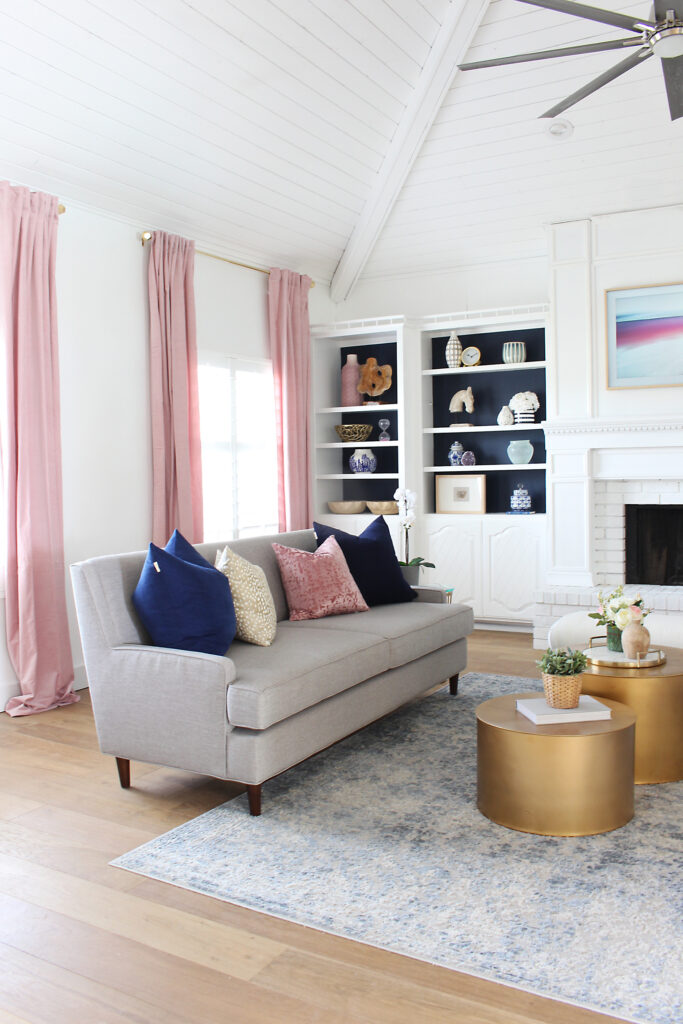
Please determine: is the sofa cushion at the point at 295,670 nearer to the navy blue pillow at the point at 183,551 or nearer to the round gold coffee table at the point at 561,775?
the navy blue pillow at the point at 183,551

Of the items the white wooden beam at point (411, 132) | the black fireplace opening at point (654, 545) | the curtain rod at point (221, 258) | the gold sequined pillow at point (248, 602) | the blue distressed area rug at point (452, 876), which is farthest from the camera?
the black fireplace opening at point (654, 545)

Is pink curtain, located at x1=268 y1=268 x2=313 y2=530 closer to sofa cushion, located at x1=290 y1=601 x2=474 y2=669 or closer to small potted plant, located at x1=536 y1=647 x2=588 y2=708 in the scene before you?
sofa cushion, located at x1=290 y1=601 x2=474 y2=669

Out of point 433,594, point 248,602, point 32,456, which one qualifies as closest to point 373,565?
point 433,594

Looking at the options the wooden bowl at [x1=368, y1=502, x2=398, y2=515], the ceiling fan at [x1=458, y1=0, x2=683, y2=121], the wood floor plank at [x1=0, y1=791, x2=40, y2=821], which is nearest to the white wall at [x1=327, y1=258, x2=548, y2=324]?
the wooden bowl at [x1=368, y1=502, x2=398, y2=515]

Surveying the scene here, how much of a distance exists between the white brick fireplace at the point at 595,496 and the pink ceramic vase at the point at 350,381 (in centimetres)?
167

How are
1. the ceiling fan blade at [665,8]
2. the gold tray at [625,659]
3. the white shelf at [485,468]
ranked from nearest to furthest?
the ceiling fan blade at [665,8]
the gold tray at [625,659]
the white shelf at [485,468]

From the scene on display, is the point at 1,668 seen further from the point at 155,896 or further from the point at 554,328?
the point at 554,328

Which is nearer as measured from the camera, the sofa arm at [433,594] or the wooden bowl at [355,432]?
the sofa arm at [433,594]

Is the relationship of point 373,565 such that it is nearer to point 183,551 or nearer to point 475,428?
point 183,551

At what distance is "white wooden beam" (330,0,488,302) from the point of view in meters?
4.77

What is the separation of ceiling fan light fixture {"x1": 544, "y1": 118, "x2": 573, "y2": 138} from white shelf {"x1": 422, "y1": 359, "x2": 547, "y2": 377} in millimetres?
1486

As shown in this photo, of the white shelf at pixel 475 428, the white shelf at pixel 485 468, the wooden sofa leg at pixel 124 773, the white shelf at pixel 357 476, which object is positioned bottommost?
the wooden sofa leg at pixel 124 773

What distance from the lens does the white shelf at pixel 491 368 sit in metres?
6.15

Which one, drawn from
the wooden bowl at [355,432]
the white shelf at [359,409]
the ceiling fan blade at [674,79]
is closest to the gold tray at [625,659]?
the ceiling fan blade at [674,79]
